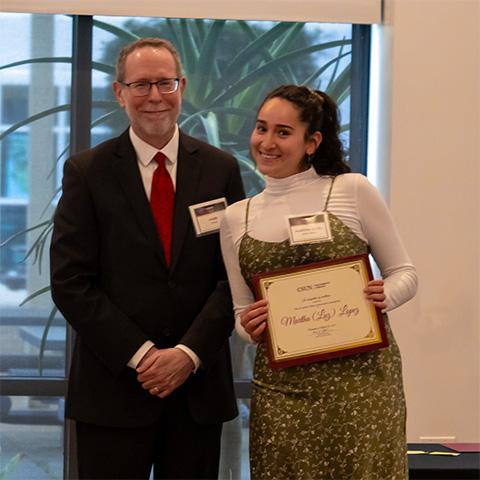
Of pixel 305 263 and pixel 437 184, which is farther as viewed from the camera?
pixel 437 184

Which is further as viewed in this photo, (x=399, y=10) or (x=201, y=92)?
(x=201, y=92)

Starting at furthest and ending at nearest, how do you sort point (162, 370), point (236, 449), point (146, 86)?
1. point (236, 449)
2. point (146, 86)
3. point (162, 370)

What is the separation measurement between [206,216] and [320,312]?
48 cm

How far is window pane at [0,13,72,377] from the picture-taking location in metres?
4.27

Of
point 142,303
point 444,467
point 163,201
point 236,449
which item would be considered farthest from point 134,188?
point 236,449

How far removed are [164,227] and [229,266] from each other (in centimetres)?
23

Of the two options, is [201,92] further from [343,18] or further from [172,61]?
[172,61]

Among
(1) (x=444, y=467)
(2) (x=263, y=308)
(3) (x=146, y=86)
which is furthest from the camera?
(1) (x=444, y=467)

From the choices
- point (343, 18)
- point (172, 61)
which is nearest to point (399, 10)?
point (343, 18)

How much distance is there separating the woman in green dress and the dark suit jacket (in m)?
0.12

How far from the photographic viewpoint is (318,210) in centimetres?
260

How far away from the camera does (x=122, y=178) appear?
275cm

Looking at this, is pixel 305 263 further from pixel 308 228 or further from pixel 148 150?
pixel 148 150

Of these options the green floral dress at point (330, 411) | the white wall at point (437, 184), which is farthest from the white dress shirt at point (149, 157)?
the white wall at point (437, 184)
